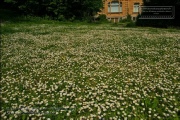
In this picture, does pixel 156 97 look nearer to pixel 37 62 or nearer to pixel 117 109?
pixel 117 109

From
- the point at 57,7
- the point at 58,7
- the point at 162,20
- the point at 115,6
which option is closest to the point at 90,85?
the point at 162,20

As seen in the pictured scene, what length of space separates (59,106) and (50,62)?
5002mm

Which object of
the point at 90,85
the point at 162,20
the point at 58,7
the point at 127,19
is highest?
the point at 58,7

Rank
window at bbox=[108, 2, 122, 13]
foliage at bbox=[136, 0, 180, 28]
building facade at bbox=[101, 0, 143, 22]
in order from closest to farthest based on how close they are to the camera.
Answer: foliage at bbox=[136, 0, 180, 28], building facade at bbox=[101, 0, 143, 22], window at bbox=[108, 2, 122, 13]

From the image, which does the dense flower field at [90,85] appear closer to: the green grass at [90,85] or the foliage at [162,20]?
the green grass at [90,85]

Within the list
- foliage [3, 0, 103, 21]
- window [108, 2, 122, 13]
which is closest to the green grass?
foliage [3, 0, 103, 21]

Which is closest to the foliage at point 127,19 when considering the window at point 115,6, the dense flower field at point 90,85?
the window at point 115,6

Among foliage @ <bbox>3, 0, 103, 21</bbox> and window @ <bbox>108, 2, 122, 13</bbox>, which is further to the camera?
window @ <bbox>108, 2, 122, 13</bbox>

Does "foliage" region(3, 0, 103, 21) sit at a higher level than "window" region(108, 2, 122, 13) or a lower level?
lower

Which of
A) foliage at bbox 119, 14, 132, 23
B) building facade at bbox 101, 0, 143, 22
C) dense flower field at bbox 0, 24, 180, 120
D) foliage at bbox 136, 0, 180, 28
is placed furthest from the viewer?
building facade at bbox 101, 0, 143, 22

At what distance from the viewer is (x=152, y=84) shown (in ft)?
26.2

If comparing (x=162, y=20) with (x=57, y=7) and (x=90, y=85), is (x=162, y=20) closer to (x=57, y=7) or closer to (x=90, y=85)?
(x=57, y=7)

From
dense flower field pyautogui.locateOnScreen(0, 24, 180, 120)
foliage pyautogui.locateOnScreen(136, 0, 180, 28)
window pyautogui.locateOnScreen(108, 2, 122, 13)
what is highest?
window pyautogui.locateOnScreen(108, 2, 122, 13)

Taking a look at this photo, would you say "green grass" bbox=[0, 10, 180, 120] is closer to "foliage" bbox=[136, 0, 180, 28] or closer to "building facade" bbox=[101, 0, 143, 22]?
"foliage" bbox=[136, 0, 180, 28]
